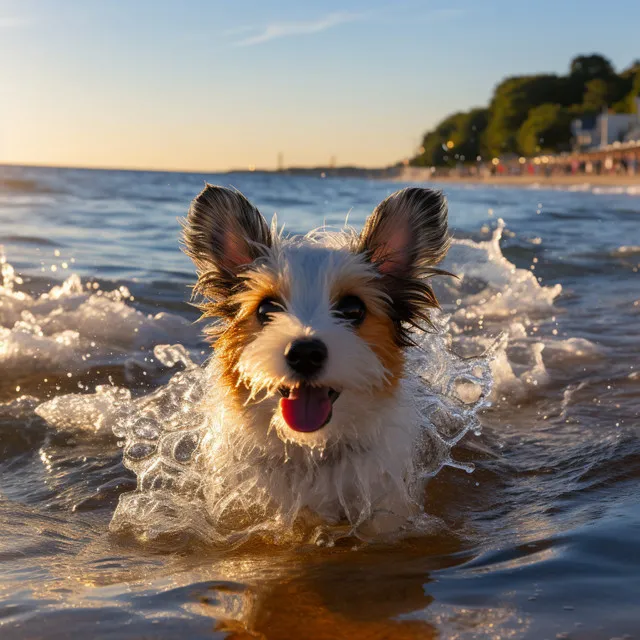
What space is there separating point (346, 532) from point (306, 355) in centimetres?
93

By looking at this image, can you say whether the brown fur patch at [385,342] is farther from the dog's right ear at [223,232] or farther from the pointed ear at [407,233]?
the dog's right ear at [223,232]

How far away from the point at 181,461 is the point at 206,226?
1389 millimetres

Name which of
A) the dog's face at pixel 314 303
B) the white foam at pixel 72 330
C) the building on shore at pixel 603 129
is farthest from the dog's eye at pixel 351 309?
the building on shore at pixel 603 129

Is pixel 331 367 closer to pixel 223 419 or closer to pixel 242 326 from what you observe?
pixel 242 326

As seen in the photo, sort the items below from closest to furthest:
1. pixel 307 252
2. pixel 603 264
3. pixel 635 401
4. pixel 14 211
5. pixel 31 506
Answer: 1. pixel 307 252
2. pixel 31 506
3. pixel 635 401
4. pixel 603 264
5. pixel 14 211

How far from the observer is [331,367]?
3.37 m

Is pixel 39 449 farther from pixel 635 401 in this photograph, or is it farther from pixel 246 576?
pixel 635 401

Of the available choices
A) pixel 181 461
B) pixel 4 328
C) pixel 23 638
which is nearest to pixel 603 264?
pixel 4 328

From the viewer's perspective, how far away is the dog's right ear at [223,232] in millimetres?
3986

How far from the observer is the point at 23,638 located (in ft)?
8.84

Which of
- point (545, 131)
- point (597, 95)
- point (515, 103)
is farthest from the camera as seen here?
point (515, 103)

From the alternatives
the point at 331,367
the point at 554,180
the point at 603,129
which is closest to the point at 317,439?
the point at 331,367

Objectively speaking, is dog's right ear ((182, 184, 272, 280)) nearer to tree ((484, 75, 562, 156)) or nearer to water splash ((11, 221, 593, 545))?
water splash ((11, 221, 593, 545))

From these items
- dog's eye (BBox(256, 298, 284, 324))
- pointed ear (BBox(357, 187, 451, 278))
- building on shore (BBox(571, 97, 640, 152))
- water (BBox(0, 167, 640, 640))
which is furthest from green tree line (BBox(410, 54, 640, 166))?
dog's eye (BBox(256, 298, 284, 324))
